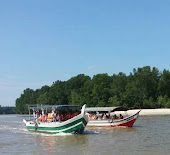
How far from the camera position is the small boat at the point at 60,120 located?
28.4 metres

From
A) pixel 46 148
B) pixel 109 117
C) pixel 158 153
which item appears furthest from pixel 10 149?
pixel 109 117

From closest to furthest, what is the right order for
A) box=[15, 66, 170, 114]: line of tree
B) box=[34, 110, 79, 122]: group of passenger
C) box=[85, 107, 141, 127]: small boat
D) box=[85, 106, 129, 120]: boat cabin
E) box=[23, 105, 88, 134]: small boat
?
box=[23, 105, 88, 134]: small boat, box=[34, 110, 79, 122]: group of passenger, box=[85, 107, 141, 127]: small boat, box=[85, 106, 129, 120]: boat cabin, box=[15, 66, 170, 114]: line of tree

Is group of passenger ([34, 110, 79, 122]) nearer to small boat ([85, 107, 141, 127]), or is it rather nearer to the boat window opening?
the boat window opening

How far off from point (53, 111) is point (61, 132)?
7.84ft

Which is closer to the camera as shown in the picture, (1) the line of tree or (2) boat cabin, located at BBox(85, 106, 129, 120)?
(2) boat cabin, located at BBox(85, 106, 129, 120)

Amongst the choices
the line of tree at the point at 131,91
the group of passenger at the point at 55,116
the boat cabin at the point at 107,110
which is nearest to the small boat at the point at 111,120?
the boat cabin at the point at 107,110

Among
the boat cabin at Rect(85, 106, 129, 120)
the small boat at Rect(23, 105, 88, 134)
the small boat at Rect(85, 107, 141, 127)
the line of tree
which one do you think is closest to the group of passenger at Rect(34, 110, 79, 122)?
the small boat at Rect(23, 105, 88, 134)

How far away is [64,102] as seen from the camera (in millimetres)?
140250

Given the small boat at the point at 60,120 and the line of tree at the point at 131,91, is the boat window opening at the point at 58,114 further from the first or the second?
the line of tree at the point at 131,91

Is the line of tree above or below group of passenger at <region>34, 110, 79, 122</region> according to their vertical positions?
above

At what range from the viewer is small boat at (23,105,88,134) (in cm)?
2844

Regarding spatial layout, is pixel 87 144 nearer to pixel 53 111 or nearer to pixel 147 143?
pixel 147 143

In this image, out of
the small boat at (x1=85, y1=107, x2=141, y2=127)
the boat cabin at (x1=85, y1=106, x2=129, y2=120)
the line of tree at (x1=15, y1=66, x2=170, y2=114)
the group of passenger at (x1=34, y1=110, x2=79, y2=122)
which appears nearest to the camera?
the group of passenger at (x1=34, y1=110, x2=79, y2=122)

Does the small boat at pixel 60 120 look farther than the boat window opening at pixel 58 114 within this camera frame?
No
